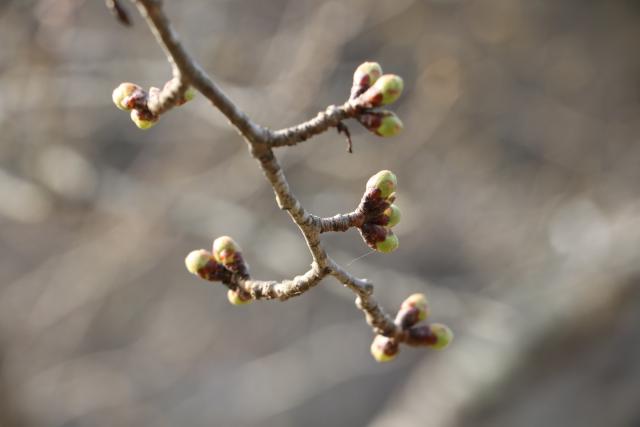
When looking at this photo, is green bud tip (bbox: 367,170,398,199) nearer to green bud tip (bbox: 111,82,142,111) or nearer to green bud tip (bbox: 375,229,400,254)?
green bud tip (bbox: 375,229,400,254)

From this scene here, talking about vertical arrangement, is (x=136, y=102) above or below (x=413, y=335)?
above

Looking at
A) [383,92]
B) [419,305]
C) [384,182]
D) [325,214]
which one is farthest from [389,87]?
[325,214]

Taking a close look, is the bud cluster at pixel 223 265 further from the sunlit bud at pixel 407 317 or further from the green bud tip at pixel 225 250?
the sunlit bud at pixel 407 317

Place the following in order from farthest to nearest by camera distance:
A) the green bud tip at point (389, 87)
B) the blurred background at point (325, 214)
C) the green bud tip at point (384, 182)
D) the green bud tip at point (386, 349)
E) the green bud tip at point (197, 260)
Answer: the blurred background at point (325, 214), the green bud tip at point (386, 349), the green bud tip at point (197, 260), the green bud tip at point (384, 182), the green bud tip at point (389, 87)

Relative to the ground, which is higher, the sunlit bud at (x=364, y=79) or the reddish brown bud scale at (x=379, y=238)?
the sunlit bud at (x=364, y=79)

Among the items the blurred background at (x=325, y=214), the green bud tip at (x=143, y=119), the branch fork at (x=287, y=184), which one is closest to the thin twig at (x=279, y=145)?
the branch fork at (x=287, y=184)

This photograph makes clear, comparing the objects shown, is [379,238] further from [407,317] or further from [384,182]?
[407,317]
